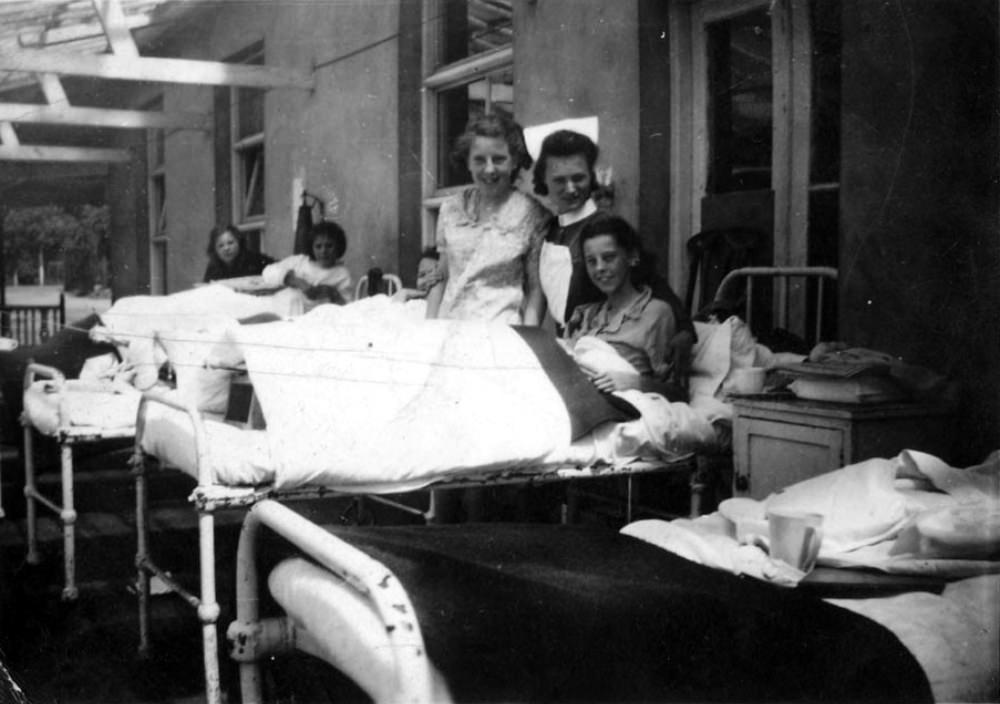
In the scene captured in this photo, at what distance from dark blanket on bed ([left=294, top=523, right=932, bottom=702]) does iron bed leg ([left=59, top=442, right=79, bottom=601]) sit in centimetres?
201

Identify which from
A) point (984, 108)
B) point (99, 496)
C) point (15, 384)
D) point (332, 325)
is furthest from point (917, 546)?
point (99, 496)

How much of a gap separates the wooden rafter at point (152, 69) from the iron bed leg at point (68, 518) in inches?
62.1

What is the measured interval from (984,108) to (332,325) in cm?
180

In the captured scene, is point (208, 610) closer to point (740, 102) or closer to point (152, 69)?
point (740, 102)

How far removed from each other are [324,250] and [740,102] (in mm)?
2711

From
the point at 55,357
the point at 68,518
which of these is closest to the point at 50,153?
the point at 55,357

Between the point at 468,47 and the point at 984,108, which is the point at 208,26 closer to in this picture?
the point at 468,47

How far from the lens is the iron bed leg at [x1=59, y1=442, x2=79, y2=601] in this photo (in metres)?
3.13

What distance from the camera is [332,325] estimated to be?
8.73ft

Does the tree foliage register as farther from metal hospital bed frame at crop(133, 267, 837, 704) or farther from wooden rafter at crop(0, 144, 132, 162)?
wooden rafter at crop(0, 144, 132, 162)

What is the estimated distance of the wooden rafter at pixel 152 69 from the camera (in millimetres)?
4129

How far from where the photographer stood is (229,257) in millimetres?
5664

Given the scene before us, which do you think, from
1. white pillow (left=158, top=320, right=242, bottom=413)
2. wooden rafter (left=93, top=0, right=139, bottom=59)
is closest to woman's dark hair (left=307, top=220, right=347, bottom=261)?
wooden rafter (left=93, top=0, right=139, bottom=59)

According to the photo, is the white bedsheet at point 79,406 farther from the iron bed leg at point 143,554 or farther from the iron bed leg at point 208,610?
the iron bed leg at point 208,610
